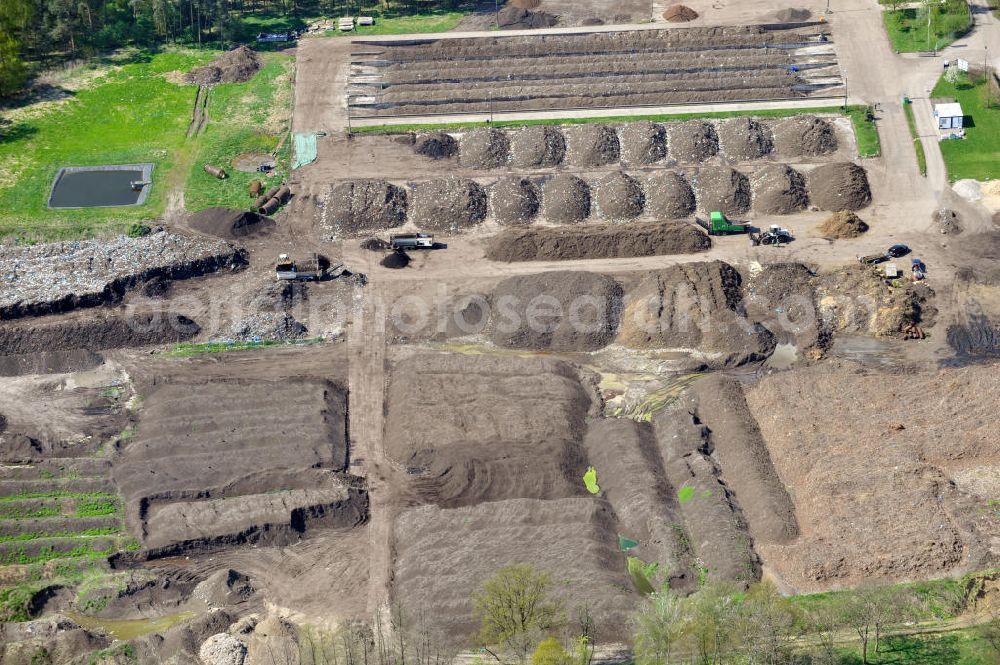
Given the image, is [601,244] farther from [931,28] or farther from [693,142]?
[931,28]

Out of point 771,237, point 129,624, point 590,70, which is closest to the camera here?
point 129,624

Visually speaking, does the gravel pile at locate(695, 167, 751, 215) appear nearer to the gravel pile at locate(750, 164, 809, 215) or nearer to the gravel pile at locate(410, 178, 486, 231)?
the gravel pile at locate(750, 164, 809, 215)


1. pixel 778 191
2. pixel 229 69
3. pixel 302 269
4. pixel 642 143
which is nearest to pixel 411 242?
pixel 302 269

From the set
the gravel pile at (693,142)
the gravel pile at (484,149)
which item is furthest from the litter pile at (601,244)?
the gravel pile at (484,149)

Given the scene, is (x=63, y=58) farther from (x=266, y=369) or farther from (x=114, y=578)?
(x=114, y=578)

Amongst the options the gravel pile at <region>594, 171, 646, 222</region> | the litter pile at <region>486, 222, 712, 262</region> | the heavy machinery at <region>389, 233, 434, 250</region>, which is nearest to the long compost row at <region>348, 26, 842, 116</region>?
the gravel pile at <region>594, 171, 646, 222</region>

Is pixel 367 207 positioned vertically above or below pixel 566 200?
above
